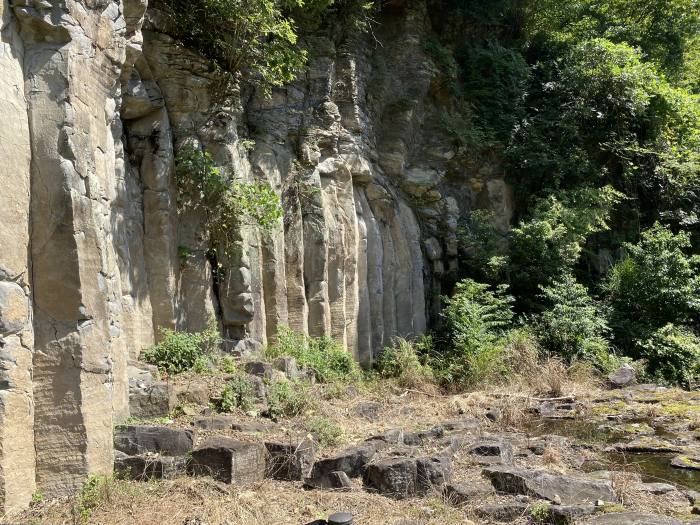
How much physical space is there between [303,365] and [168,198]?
345 cm

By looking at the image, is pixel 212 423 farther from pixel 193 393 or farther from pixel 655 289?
pixel 655 289

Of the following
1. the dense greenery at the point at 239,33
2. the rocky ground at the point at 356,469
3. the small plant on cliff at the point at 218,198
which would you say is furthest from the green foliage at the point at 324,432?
the dense greenery at the point at 239,33

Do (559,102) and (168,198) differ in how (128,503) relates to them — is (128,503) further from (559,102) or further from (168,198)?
(559,102)

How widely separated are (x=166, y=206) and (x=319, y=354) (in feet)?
12.9

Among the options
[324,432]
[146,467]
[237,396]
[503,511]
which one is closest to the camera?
[503,511]

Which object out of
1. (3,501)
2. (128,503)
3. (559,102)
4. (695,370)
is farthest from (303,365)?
(559,102)

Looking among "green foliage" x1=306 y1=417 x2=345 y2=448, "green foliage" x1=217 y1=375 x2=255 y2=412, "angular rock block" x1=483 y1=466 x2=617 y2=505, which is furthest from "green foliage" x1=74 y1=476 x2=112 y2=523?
"angular rock block" x1=483 y1=466 x2=617 y2=505

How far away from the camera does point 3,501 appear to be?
536 centimetres

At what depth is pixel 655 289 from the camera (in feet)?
54.9

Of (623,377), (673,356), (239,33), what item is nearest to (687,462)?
(623,377)

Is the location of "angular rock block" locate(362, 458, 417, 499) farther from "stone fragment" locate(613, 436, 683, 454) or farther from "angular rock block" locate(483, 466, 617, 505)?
"stone fragment" locate(613, 436, 683, 454)

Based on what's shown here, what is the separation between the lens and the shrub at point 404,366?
44.2 ft

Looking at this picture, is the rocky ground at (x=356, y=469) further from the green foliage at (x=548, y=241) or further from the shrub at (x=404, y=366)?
the green foliage at (x=548, y=241)

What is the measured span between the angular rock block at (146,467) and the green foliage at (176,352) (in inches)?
93.4
